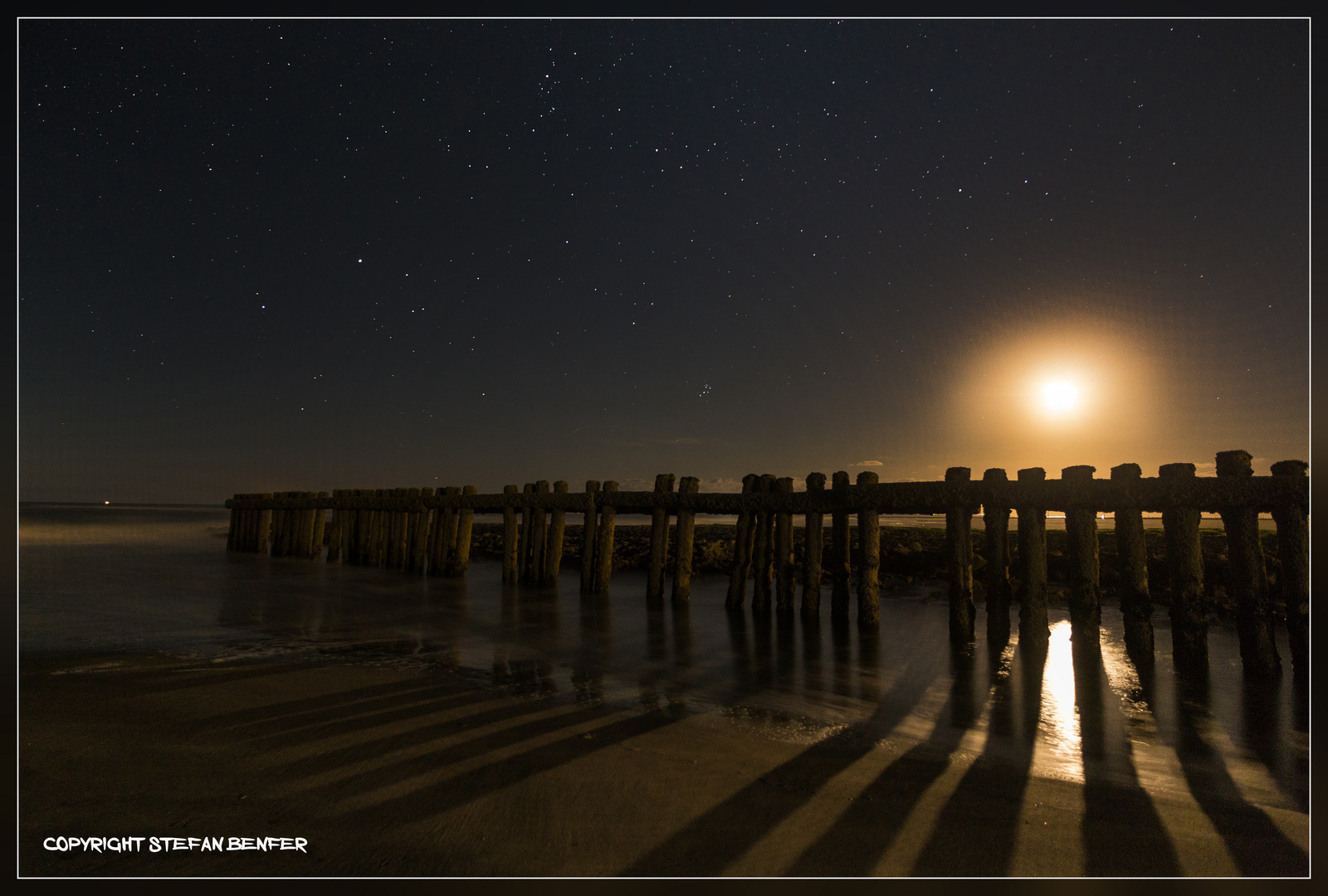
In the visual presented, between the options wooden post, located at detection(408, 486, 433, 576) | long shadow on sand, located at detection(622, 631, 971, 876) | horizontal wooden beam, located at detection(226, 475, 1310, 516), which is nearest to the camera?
long shadow on sand, located at detection(622, 631, 971, 876)

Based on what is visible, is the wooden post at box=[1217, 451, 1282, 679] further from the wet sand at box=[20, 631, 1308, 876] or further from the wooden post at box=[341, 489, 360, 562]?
the wooden post at box=[341, 489, 360, 562]

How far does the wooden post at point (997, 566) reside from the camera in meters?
6.82

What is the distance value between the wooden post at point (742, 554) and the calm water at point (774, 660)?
36 centimetres

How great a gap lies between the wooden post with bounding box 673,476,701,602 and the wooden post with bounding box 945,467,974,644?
3670 mm

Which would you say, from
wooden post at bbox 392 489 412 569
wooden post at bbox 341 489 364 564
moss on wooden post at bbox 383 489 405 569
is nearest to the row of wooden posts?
wooden post at bbox 392 489 412 569

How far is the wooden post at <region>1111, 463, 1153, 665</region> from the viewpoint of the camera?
6051 mm

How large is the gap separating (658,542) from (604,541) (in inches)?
50.4

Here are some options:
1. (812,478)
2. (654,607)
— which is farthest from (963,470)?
(654,607)

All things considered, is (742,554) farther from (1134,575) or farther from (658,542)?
(1134,575)

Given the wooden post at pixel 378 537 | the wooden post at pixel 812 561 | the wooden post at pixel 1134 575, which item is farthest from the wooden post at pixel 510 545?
the wooden post at pixel 1134 575

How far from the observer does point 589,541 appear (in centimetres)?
1079

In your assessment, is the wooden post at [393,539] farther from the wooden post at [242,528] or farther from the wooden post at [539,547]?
the wooden post at [242,528]

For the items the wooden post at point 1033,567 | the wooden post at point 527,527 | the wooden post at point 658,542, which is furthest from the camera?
the wooden post at point 527,527
